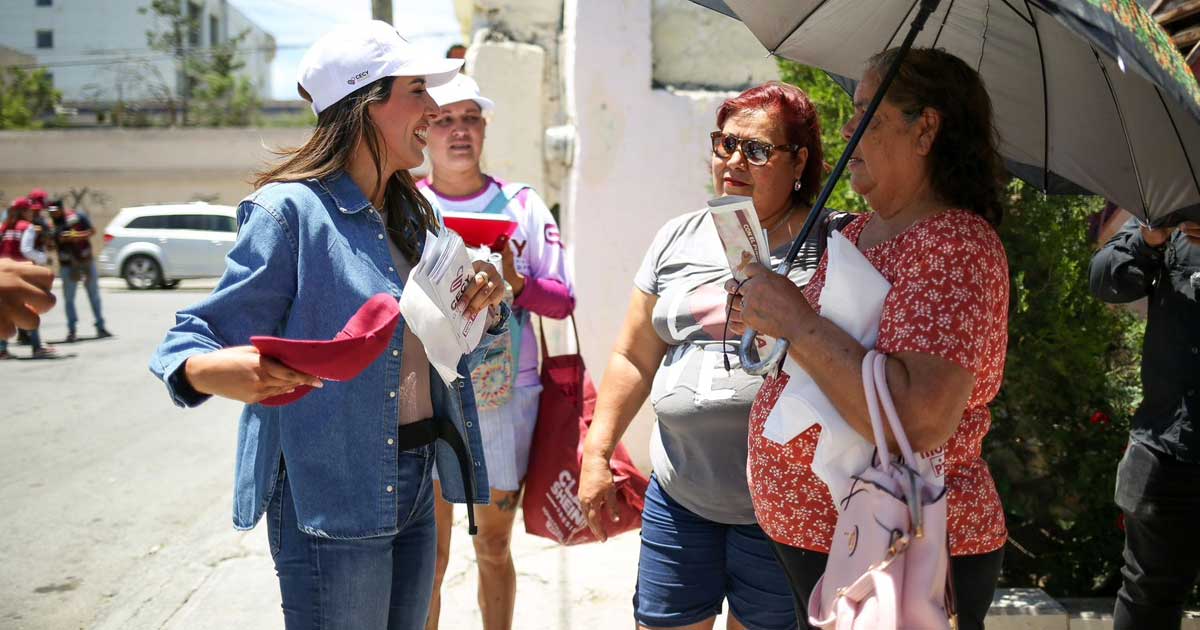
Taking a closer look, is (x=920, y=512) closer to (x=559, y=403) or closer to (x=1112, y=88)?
(x=1112, y=88)

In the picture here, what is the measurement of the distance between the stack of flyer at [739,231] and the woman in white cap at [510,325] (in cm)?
139

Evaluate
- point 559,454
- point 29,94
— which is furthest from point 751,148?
point 29,94

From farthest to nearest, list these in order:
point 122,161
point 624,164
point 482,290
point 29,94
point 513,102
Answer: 1. point 29,94
2. point 122,161
3. point 513,102
4. point 624,164
5. point 482,290

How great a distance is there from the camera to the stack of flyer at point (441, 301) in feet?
6.94

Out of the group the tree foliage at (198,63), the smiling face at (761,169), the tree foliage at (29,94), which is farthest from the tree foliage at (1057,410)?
the tree foliage at (29,94)

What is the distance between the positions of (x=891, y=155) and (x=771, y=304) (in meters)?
0.44

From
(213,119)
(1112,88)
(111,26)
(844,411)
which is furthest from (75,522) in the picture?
(111,26)

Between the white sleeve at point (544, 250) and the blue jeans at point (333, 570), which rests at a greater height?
the white sleeve at point (544, 250)

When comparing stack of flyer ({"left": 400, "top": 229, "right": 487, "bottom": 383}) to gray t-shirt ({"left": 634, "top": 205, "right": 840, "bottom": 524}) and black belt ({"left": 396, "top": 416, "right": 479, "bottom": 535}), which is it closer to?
black belt ({"left": 396, "top": 416, "right": 479, "bottom": 535})

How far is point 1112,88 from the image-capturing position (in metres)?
2.21

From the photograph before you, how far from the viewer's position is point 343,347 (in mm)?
1897

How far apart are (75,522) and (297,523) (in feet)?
15.0

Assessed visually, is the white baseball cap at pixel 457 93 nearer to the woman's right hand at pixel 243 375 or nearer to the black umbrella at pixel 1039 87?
the black umbrella at pixel 1039 87

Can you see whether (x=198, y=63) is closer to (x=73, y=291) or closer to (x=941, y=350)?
(x=73, y=291)
